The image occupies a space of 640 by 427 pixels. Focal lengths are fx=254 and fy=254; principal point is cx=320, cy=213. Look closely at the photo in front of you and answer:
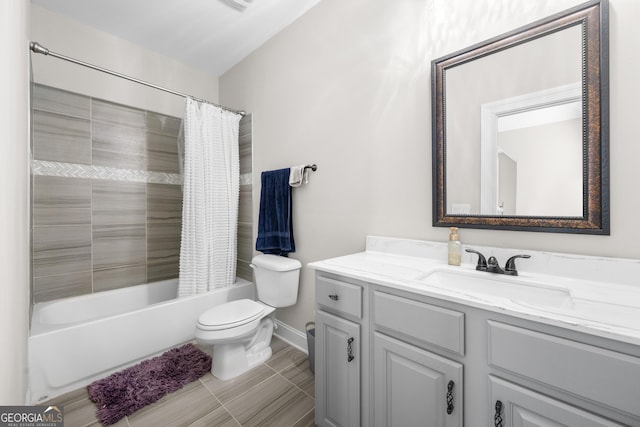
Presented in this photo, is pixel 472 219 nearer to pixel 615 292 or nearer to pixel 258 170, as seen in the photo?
pixel 615 292

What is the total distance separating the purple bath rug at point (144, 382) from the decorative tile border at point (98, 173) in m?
1.53

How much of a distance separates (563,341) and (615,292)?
42cm

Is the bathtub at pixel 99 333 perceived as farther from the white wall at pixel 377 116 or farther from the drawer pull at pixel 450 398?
the drawer pull at pixel 450 398

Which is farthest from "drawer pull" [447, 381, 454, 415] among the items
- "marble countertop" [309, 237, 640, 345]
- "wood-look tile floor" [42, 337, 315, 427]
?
"wood-look tile floor" [42, 337, 315, 427]

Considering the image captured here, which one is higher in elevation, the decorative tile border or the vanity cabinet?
the decorative tile border

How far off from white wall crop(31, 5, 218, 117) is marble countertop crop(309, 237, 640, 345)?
2.39 metres

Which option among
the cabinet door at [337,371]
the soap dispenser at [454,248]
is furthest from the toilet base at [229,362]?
the soap dispenser at [454,248]

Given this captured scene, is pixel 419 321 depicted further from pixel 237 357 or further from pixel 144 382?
pixel 144 382

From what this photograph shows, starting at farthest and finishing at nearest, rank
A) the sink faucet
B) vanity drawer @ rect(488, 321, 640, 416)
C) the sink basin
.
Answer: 1. the sink faucet
2. the sink basin
3. vanity drawer @ rect(488, 321, 640, 416)

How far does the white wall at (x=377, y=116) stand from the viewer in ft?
3.04

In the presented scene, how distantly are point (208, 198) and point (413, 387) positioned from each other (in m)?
2.02

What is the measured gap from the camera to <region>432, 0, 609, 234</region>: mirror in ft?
3.14

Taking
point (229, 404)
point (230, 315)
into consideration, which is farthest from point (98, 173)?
point (229, 404)

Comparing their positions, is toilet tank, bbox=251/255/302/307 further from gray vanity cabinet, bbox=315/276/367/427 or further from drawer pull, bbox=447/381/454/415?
drawer pull, bbox=447/381/454/415
